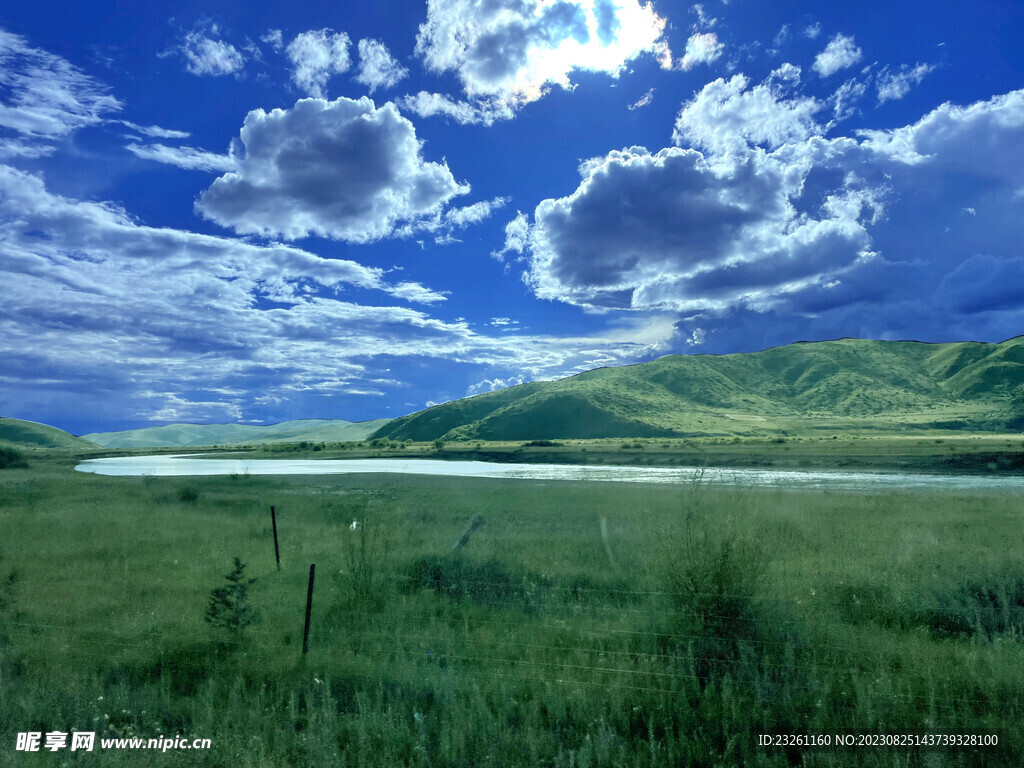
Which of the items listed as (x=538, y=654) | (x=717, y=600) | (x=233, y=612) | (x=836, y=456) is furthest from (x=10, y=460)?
(x=836, y=456)

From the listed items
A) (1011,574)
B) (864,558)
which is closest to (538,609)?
(864,558)

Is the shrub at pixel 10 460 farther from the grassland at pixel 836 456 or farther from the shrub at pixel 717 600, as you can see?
the shrub at pixel 717 600

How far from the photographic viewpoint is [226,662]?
8.42 m

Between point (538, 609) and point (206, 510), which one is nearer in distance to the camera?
point (538, 609)

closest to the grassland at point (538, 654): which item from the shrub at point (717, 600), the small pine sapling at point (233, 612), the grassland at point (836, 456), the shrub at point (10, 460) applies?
the shrub at point (717, 600)

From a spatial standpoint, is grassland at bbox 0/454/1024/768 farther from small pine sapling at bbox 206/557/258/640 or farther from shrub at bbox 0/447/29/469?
shrub at bbox 0/447/29/469

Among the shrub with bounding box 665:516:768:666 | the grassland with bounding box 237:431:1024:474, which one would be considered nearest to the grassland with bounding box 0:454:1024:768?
the shrub with bounding box 665:516:768:666

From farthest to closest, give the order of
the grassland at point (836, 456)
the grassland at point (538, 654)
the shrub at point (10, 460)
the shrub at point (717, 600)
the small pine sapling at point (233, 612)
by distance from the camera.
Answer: the shrub at point (10, 460), the grassland at point (836, 456), the small pine sapling at point (233, 612), the shrub at point (717, 600), the grassland at point (538, 654)

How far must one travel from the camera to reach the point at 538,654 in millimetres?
8547

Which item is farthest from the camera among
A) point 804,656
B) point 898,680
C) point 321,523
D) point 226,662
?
point 321,523

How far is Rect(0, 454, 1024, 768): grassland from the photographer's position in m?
6.22

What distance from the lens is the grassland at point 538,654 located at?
622cm

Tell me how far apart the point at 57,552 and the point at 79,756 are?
14.5m

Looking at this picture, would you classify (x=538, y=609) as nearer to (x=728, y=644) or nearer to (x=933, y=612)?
(x=728, y=644)
